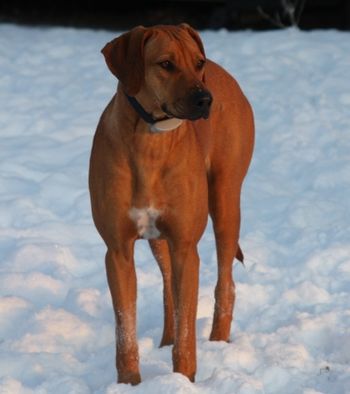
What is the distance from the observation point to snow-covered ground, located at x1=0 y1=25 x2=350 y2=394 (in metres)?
4.93

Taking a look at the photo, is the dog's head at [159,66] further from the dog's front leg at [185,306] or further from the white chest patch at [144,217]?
the dog's front leg at [185,306]

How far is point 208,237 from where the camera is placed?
22.8 feet

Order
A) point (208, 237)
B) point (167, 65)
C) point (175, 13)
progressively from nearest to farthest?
point (167, 65) < point (208, 237) < point (175, 13)

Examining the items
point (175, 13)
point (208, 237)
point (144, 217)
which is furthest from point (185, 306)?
point (175, 13)

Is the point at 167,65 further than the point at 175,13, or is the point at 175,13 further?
the point at 175,13

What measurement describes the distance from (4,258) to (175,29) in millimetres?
2539

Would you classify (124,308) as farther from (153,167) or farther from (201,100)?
(201,100)

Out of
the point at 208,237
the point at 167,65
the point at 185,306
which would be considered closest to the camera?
the point at 167,65

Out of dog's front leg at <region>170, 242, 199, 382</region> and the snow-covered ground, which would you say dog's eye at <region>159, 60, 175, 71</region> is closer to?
dog's front leg at <region>170, 242, 199, 382</region>

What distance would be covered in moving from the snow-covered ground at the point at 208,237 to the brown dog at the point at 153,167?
35 centimetres

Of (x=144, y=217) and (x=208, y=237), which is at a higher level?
(x=144, y=217)

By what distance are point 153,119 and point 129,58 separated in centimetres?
27

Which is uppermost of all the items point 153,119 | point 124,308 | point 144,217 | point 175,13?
point 153,119

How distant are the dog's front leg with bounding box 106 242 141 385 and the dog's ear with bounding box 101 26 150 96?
74 cm
